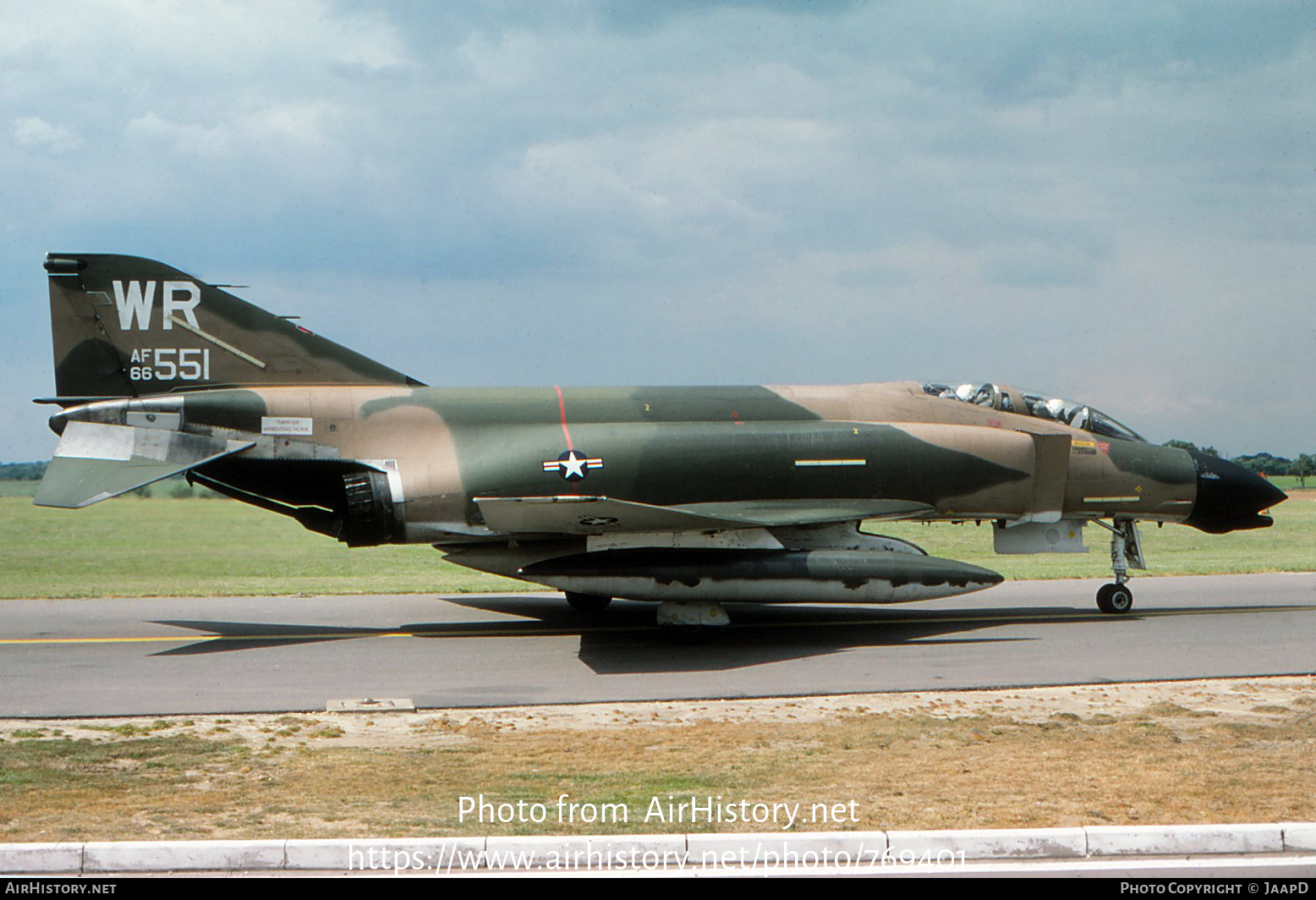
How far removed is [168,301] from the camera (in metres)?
13.9

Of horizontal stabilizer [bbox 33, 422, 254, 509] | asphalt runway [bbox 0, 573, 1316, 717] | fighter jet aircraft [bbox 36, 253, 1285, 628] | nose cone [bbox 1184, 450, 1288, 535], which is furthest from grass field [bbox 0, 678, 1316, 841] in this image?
nose cone [bbox 1184, 450, 1288, 535]

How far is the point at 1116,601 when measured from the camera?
14727mm

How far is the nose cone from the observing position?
49.1ft

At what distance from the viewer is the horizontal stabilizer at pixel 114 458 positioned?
12.4 meters

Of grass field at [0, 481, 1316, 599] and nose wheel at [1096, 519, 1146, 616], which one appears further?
grass field at [0, 481, 1316, 599]

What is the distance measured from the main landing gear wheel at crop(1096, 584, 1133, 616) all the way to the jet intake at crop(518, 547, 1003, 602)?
9.47 ft

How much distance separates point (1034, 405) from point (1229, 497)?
2909 mm

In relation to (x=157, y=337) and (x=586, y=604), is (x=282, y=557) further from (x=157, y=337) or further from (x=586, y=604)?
(x=157, y=337)

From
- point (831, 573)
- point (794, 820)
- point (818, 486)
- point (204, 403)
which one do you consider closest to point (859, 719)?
point (794, 820)

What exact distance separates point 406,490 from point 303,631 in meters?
2.48

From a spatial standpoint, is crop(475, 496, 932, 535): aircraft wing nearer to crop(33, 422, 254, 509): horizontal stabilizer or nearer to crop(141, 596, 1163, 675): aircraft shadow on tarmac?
crop(141, 596, 1163, 675): aircraft shadow on tarmac

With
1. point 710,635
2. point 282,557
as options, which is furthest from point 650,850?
point 282,557

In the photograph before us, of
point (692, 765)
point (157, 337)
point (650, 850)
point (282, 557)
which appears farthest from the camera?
point (282, 557)

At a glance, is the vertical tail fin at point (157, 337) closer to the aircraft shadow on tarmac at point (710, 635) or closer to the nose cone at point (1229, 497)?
the aircraft shadow on tarmac at point (710, 635)
